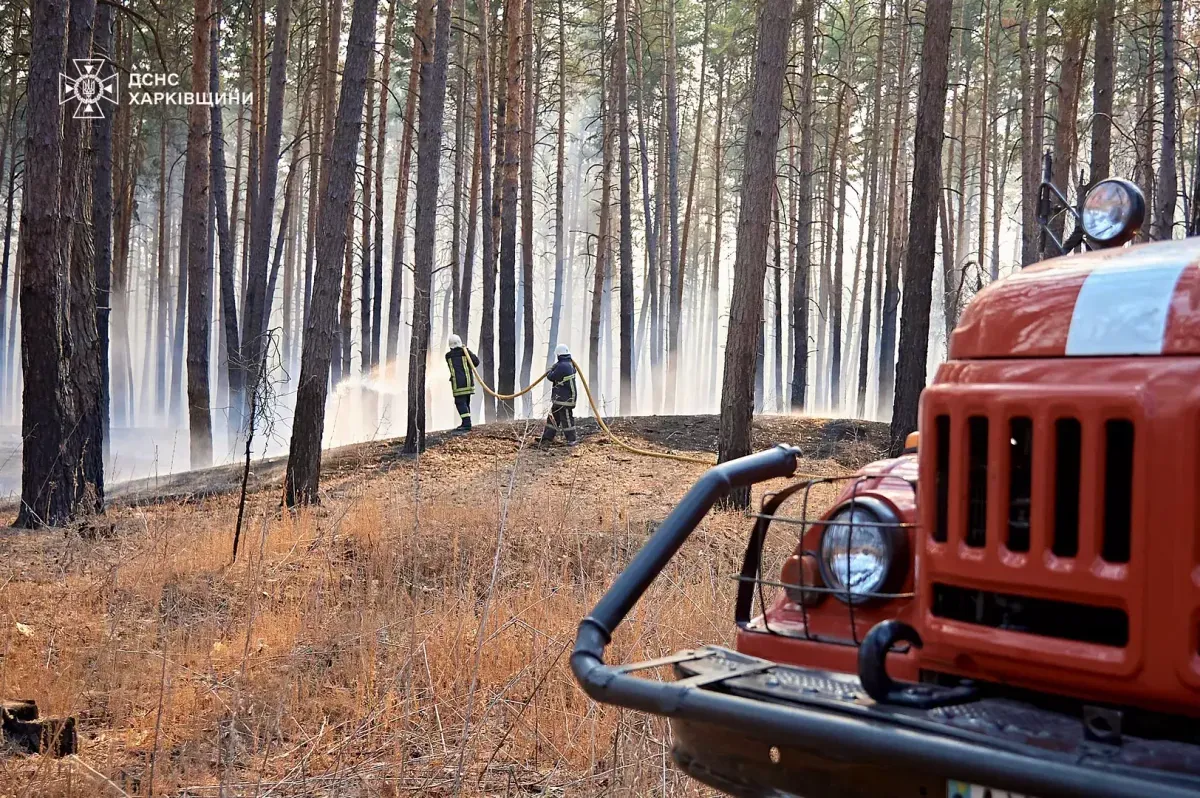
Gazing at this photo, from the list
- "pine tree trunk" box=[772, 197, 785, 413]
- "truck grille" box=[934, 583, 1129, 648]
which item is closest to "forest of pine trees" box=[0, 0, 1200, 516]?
"pine tree trunk" box=[772, 197, 785, 413]

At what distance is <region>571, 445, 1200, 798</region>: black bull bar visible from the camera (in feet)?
6.01

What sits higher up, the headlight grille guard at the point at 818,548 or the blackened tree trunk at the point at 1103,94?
the blackened tree trunk at the point at 1103,94

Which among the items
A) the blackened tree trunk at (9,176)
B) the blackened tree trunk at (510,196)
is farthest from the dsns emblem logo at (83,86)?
the blackened tree trunk at (510,196)

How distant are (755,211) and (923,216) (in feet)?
9.31

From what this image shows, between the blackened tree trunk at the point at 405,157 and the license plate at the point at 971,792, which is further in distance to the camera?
the blackened tree trunk at the point at 405,157

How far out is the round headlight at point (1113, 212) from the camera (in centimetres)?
298

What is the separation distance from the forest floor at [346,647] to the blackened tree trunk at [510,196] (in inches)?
456

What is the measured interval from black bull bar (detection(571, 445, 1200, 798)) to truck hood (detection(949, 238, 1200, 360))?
0.73 meters

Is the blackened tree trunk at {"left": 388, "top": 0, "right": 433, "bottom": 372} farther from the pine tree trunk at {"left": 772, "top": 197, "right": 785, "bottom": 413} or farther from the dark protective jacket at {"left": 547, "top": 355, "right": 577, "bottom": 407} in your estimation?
the pine tree trunk at {"left": 772, "top": 197, "right": 785, "bottom": 413}

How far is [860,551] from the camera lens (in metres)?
2.78

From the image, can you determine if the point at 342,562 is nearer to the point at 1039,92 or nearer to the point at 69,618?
the point at 69,618

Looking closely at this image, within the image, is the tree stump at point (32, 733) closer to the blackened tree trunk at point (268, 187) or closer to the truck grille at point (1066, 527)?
the truck grille at point (1066, 527)

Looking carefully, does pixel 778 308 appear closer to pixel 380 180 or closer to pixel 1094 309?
pixel 380 180

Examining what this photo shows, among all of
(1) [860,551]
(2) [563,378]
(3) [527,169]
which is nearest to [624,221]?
(3) [527,169]
